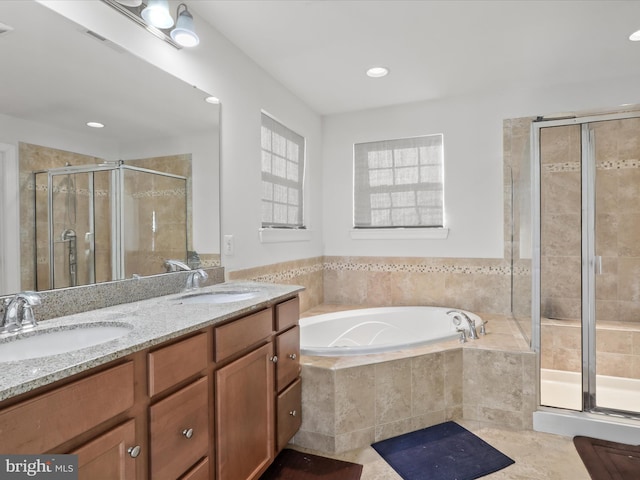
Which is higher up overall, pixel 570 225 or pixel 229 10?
pixel 229 10

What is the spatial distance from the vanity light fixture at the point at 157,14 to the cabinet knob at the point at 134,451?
169 cm

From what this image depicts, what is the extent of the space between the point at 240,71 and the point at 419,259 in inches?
84.4

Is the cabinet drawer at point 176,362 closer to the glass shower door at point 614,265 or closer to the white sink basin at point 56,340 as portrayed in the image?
the white sink basin at point 56,340

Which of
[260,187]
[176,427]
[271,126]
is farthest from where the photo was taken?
[271,126]

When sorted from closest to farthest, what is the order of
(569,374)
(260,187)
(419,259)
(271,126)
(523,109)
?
(569,374) → (260,187) → (271,126) → (523,109) → (419,259)

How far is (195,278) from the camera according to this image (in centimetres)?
199

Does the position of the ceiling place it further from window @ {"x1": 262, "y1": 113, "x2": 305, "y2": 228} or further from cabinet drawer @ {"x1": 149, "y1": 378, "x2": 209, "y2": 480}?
cabinet drawer @ {"x1": 149, "y1": 378, "x2": 209, "y2": 480}

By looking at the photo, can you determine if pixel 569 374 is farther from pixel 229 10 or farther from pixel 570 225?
pixel 229 10

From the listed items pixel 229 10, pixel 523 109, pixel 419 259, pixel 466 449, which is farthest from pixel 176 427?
pixel 523 109

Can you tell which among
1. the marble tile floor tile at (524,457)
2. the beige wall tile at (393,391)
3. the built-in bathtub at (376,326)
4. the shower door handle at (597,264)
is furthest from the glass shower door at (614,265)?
the beige wall tile at (393,391)

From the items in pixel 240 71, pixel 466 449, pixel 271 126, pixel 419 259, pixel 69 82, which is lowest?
pixel 466 449

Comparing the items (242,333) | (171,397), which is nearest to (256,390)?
(242,333)

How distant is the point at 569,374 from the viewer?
7.69 ft

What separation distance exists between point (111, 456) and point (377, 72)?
272 cm
